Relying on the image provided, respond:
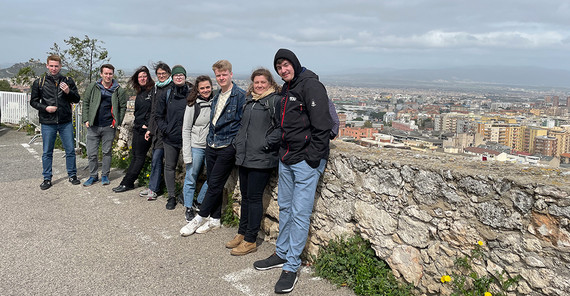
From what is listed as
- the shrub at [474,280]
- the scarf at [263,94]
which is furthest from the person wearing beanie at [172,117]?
the shrub at [474,280]

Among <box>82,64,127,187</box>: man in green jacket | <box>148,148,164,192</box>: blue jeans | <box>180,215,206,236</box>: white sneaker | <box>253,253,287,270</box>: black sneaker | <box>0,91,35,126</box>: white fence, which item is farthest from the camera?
<box>0,91,35,126</box>: white fence

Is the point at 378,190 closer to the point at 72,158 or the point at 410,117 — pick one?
the point at 72,158

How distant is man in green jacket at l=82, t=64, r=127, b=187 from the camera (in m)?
6.29

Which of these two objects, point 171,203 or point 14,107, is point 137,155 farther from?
point 14,107

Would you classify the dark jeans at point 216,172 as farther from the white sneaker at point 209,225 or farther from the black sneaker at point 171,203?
the black sneaker at point 171,203

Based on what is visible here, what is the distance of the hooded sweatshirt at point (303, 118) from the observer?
3311 mm

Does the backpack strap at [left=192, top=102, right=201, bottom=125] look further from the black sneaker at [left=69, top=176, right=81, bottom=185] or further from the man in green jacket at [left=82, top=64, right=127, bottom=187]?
the black sneaker at [left=69, top=176, right=81, bottom=185]

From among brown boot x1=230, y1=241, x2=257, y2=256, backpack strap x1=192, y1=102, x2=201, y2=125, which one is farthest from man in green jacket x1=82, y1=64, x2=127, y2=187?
brown boot x1=230, y1=241, x2=257, y2=256

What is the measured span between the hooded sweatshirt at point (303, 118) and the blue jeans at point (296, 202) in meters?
0.10

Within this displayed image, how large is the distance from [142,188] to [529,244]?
5165mm

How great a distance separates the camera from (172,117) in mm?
5109

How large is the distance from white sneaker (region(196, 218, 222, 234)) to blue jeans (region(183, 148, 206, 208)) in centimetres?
45

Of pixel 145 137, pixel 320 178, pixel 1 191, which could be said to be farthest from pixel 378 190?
pixel 1 191

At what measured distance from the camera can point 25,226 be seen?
4660 mm
